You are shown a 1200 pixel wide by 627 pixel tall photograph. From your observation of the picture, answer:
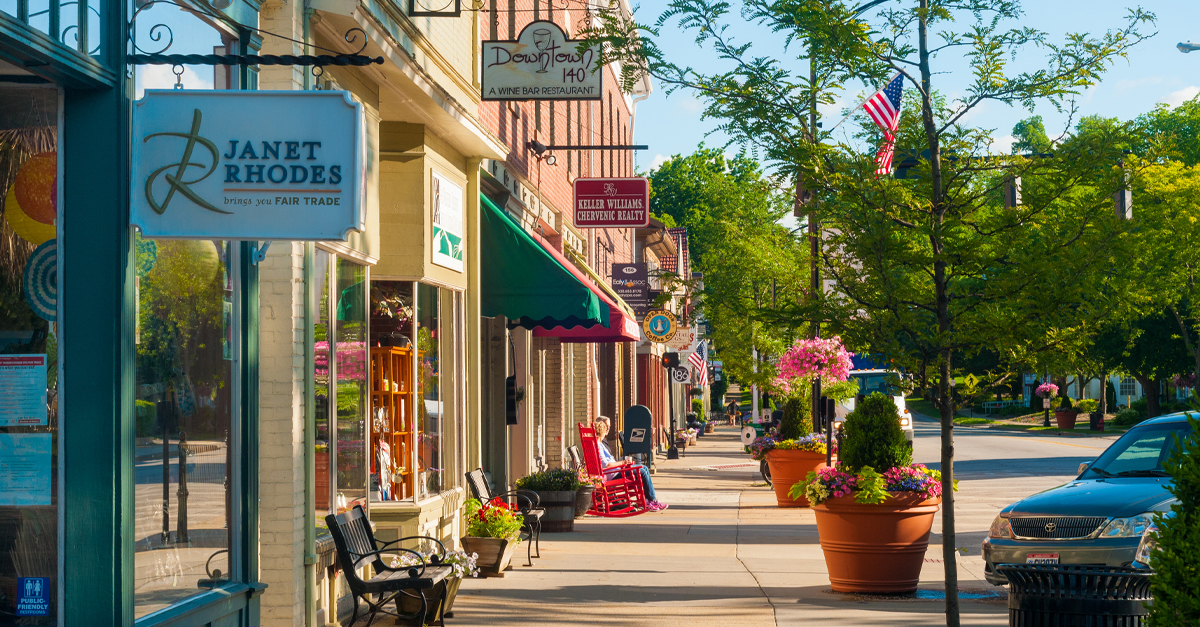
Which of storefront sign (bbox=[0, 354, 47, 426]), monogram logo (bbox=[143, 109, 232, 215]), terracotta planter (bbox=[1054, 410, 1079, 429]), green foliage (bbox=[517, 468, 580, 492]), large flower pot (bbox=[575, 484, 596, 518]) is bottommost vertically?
terracotta planter (bbox=[1054, 410, 1079, 429])

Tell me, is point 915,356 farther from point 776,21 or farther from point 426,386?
point 426,386

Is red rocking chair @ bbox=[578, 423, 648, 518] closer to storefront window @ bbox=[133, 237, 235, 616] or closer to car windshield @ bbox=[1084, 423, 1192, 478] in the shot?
car windshield @ bbox=[1084, 423, 1192, 478]

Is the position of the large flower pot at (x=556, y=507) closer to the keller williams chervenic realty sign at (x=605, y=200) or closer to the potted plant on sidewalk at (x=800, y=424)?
the potted plant on sidewalk at (x=800, y=424)

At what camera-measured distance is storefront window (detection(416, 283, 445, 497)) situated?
35.1ft

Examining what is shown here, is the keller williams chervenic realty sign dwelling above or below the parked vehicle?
above

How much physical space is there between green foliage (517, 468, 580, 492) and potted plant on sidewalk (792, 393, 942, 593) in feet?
17.8

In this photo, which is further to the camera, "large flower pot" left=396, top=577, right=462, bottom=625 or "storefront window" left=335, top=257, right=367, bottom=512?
"storefront window" left=335, top=257, right=367, bottom=512

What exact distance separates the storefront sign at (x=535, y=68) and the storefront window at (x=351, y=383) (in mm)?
3894

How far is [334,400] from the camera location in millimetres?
8000

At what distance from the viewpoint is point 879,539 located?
982 centimetres

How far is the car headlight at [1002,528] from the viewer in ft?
31.0

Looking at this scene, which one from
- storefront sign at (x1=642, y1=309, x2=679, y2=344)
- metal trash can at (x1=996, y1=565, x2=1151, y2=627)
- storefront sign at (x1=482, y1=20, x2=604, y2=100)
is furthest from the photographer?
storefront sign at (x1=642, y1=309, x2=679, y2=344)

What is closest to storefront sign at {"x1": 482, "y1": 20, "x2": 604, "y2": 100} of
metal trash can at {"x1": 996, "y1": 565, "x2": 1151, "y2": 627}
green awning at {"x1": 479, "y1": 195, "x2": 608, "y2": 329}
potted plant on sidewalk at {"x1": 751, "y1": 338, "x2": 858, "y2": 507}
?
green awning at {"x1": 479, "y1": 195, "x2": 608, "y2": 329}

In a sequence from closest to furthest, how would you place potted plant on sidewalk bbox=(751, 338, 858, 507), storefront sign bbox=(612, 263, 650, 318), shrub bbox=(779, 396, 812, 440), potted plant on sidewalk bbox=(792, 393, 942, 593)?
potted plant on sidewalk bbox=(792, 393, 942, 593) < potted plant on sidewalk bbox=(751, 338, 858, 507) < shrub bbox=(779, 396, 812, 440) < storefront sign bbox=(612, 263, 650, 318)
